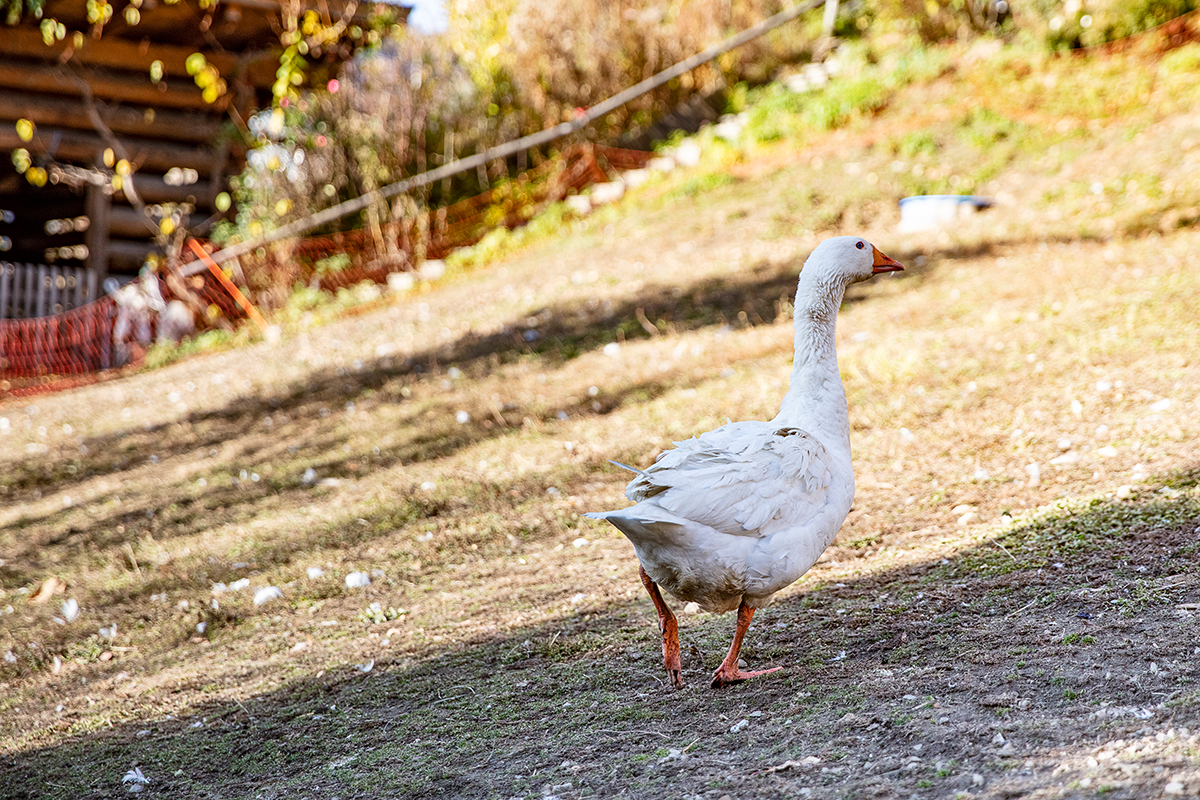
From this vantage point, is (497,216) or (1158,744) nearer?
(1158,744)

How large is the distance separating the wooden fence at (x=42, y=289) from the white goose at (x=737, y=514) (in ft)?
47.9

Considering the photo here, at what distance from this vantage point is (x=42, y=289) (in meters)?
15.2

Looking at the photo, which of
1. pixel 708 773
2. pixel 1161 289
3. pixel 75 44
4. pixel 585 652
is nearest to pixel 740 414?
pixel 585 652

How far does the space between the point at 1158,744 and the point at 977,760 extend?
1.45ft

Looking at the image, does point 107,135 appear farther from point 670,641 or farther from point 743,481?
point 743,481

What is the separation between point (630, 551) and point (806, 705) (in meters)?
2.01

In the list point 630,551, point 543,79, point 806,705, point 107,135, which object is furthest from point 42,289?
point 806,705

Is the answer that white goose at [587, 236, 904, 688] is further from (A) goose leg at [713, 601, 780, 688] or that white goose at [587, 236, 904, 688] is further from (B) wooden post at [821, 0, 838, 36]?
(B) wooden post at [821, 0, 838, 36]

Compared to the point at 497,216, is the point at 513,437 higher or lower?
lower

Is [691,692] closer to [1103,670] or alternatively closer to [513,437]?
[1103,670]

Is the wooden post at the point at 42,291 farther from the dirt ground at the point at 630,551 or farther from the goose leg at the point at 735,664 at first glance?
the goose leg at the point at 735,664

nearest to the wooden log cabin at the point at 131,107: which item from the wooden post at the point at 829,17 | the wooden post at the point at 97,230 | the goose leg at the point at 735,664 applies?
the wooden post at the point at 97,230

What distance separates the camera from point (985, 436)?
5762 mm

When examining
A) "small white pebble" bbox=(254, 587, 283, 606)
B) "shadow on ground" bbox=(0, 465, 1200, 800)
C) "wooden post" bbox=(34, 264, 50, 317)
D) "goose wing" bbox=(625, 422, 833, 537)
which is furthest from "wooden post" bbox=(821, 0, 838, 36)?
"goose wing" bbox=(625, 422, 833, 537)
